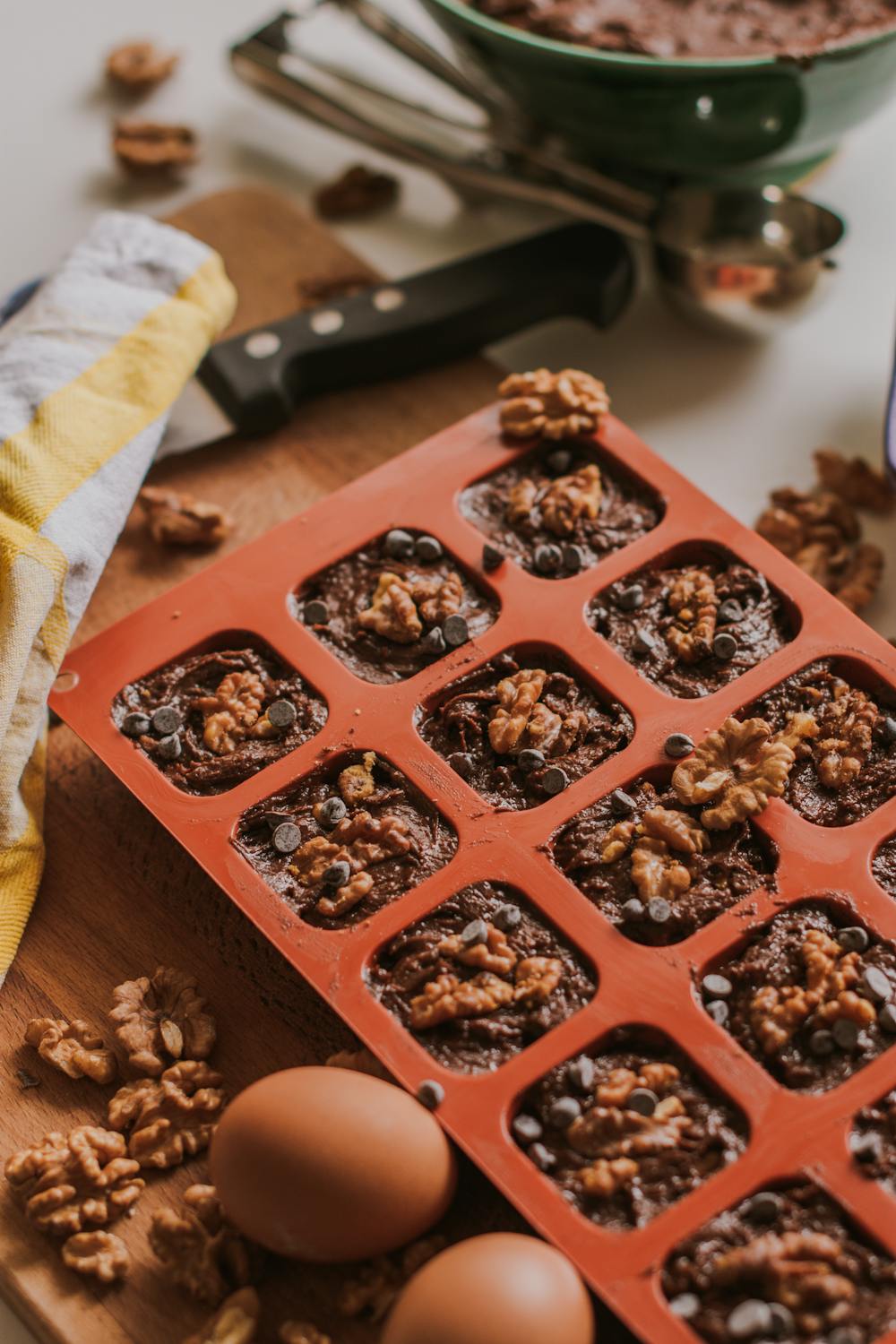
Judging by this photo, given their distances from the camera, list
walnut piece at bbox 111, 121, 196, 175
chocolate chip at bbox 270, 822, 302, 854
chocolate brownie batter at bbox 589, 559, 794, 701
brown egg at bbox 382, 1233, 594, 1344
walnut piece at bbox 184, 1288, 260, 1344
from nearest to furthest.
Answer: brown egg at bbox 382, 1233, 594, 1344 → walnut piece at bbox 184, 1288, 260, 1344 → chocolate chip at bbox 270, 822, 302, 854 → chocolate brownie batter at bbox 589, 559, 794, 701 → walnut piece at bbox 111, 121, 196, 175

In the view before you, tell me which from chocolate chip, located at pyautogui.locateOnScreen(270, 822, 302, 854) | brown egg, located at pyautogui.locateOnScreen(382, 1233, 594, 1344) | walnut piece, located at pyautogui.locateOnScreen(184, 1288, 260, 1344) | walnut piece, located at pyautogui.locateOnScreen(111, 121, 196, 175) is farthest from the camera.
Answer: walnut piece, located at pyautogui.locateOnScreen(111, 121, 196, 175)

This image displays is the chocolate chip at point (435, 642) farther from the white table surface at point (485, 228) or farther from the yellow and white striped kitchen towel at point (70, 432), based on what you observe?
the white table surface at point (485, 228)

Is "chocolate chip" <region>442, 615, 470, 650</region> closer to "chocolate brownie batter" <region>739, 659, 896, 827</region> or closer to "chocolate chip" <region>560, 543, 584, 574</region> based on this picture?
"chocolate chip" <region>560, 543, 584, 574</region>

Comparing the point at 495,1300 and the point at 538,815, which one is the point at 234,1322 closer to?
the point at 495,1300

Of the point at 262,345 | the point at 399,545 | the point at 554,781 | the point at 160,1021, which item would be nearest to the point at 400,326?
the point at 262,345

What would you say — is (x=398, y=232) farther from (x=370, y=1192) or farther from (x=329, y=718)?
(x=370, y=1192)

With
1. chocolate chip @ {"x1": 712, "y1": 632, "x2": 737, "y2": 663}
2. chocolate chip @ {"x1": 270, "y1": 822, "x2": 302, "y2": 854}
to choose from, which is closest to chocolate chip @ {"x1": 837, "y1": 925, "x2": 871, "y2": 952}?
chocolate chip @ {"x1": 712, "y1": 632, "x2": 737, "y2": 663}

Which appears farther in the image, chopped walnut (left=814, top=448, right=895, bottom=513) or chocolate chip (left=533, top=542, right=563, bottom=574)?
chopped walnut (left=814, top=448, right=895, bottom=513)
